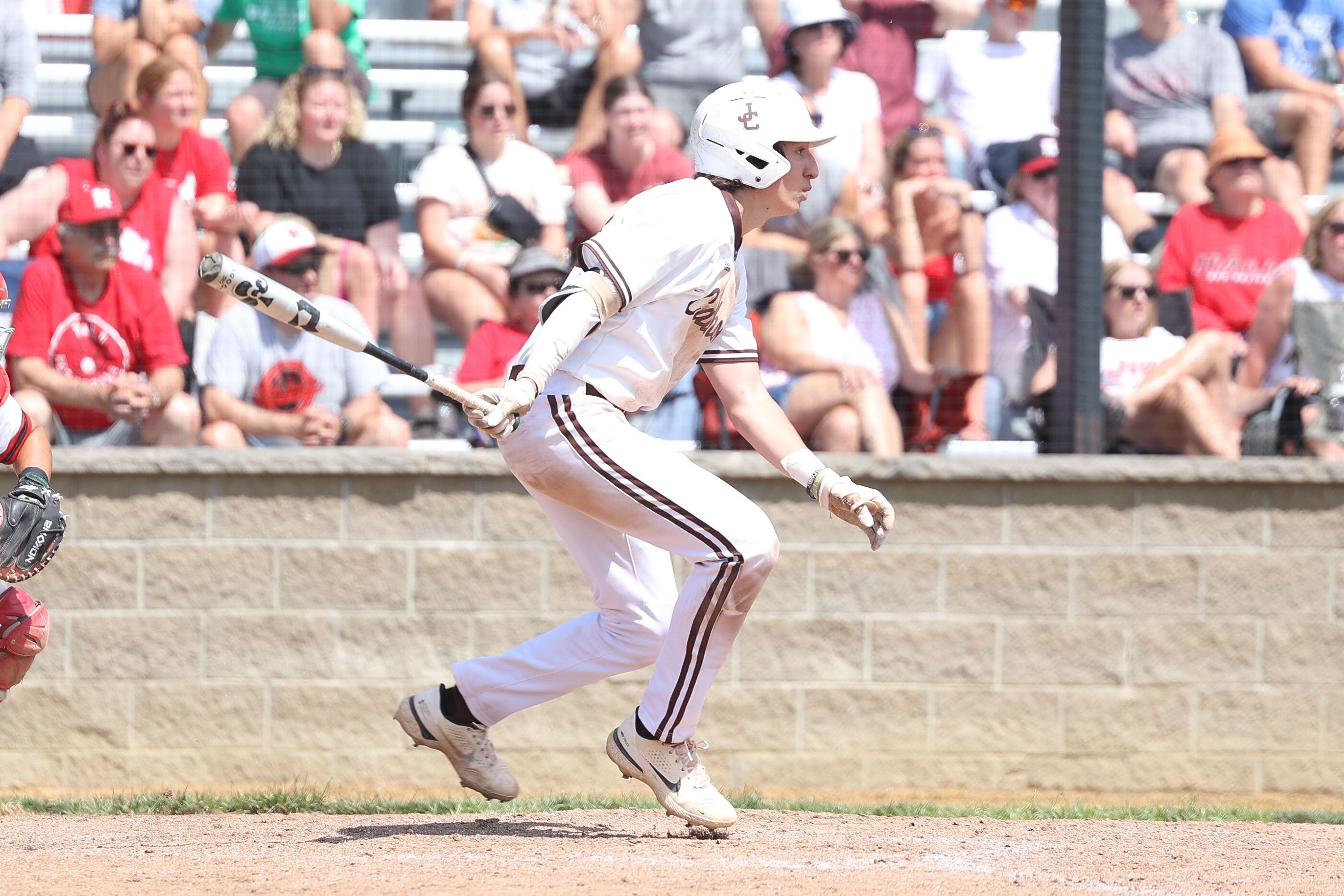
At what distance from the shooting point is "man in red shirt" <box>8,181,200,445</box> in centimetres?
656

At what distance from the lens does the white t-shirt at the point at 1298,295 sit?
23.6ft

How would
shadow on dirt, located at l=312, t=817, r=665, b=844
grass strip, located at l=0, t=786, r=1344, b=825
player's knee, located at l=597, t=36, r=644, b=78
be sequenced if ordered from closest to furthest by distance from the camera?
shadow on dirt, located at l=312, t=817, r=665, b=844, grass strip, located at l=0, t=786, r=1344, b=825, player's knee, located at l=597, t=36, r=644, b=78

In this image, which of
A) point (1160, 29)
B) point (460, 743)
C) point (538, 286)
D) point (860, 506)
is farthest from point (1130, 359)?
point (460, 743)

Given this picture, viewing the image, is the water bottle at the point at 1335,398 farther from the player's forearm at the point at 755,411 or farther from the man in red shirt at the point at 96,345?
the man in red shirt at the point at 96,345

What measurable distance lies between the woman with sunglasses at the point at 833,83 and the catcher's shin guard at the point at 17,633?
14.5ft

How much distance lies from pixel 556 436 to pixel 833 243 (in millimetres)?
3132

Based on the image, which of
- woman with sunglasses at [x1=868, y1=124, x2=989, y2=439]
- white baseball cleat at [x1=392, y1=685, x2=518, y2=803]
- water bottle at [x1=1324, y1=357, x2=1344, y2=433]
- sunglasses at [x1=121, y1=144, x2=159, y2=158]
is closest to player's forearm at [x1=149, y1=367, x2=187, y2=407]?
sunglasses at [x1=121, y1=144, x2=159, y2=158]

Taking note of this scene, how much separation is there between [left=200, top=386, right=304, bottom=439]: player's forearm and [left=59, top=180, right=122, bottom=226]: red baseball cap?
84 cm

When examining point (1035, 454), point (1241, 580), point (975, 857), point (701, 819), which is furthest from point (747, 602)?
point (1241, 580)

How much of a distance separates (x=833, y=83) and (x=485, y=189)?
1.78 m

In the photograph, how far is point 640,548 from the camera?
181 inches

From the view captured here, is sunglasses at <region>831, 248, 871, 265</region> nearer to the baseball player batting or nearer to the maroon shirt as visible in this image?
the maroon shirt

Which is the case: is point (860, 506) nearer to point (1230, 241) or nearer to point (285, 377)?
point (285, 377)

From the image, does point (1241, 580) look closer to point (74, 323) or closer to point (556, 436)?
point (556, 436)
